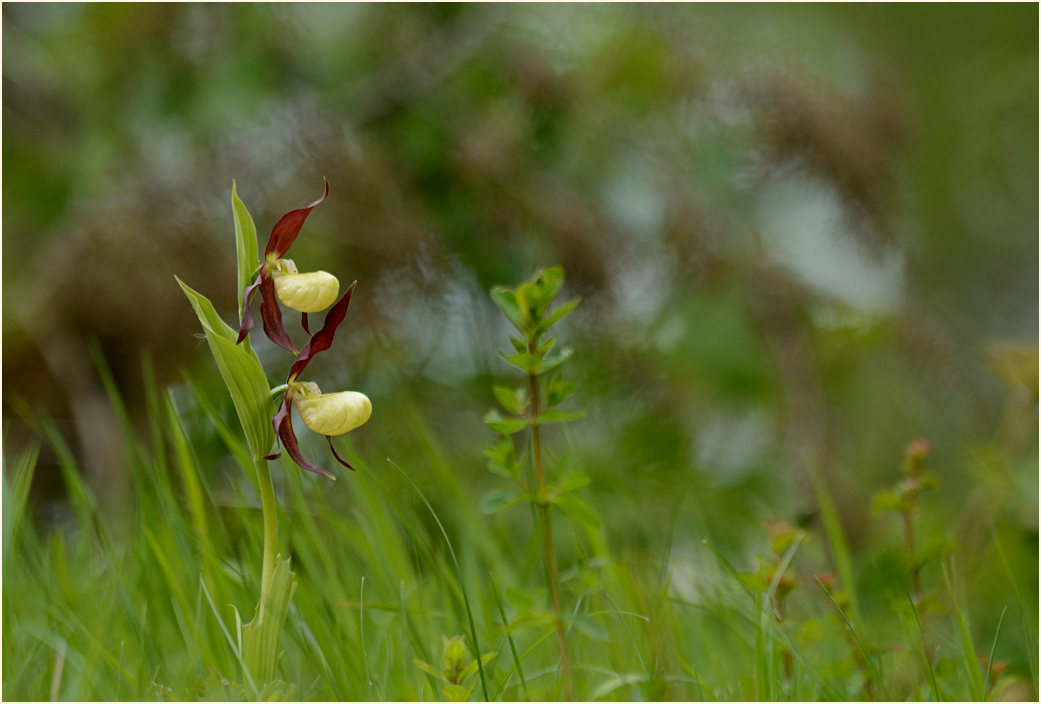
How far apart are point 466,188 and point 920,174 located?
159 centimetres

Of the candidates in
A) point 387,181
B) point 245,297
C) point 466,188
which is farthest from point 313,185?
point 245,297

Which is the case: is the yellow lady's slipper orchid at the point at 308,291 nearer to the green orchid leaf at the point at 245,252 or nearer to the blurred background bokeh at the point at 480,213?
the green orchid leaf at the point at 245,252

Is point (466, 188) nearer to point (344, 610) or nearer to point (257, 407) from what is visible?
point (344, 610)

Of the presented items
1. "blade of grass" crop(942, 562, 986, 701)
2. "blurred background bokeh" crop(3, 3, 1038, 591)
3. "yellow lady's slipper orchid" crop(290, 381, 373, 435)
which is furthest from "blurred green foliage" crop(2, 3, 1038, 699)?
"yellow lady's slipper orchid" crop(290, 381, 373, 435)

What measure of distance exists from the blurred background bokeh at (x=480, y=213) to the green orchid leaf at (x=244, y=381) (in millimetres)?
674

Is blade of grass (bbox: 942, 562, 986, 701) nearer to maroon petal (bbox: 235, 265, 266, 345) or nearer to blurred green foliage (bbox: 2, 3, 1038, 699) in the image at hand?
maroon petal (bbox: 235, 265, 266, 345)

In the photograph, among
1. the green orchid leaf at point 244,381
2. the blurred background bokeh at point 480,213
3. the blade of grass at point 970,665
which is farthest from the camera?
the blurred background bokeh at point 480,213

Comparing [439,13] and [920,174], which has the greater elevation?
[439,13]

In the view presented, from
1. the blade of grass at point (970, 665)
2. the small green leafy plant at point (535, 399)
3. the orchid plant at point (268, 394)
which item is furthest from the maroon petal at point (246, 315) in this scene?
the blade of grass at point (970, 665)

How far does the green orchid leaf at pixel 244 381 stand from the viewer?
268 millimetres

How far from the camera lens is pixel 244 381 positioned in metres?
0.27

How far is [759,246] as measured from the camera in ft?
3.88

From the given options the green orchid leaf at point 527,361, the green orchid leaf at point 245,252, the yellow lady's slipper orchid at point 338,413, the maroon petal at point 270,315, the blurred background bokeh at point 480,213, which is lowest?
the blurred background bokeh at point 480,213

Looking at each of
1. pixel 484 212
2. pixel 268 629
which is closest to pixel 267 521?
pixel 268 629
